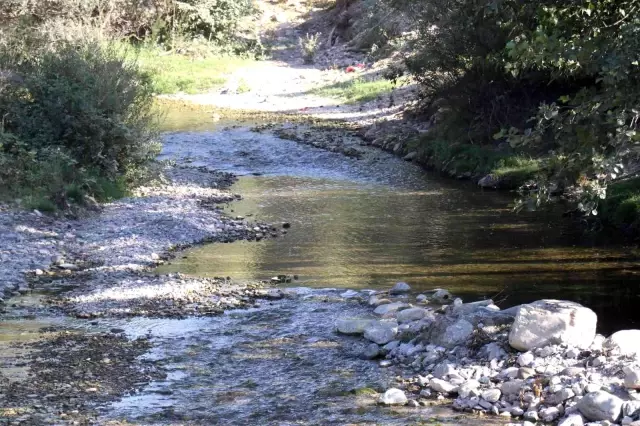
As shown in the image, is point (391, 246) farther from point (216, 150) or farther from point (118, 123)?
point (216, 150)

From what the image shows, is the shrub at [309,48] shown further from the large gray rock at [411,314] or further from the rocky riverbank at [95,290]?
the large gray rock at [411,314]

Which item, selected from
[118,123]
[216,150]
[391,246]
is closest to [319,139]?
[216,150]

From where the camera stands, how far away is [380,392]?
916 centimetres

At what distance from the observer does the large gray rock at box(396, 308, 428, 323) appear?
440 inches

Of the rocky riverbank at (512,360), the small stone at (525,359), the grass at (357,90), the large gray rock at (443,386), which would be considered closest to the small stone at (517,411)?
the rocky riverbank at (512,360)

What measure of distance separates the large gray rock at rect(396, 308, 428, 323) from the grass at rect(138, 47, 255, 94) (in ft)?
84.6

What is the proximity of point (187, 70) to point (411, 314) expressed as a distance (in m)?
29.4

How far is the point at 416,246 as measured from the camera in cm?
1533

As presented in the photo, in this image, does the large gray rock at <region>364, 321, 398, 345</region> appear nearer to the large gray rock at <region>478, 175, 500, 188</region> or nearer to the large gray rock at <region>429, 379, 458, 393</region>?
the large gray rock at <region>429, 379, 458, 393</region>

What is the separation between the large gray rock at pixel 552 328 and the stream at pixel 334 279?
1299 millimetres

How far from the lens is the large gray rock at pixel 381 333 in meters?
10.6

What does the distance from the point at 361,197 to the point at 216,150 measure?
7409mm

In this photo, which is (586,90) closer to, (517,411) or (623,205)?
(517,411)

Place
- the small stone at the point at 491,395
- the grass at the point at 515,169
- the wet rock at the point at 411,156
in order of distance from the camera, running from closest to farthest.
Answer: the small stone at the point at 491,395
the grass at the point at 515,169
the wet rock at the point at 411,156
